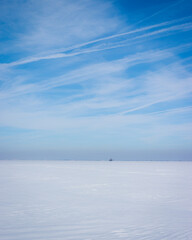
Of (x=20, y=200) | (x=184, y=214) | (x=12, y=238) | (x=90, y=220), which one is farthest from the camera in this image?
(x=20, y=200)

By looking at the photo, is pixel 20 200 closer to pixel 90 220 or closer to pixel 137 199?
pixel 90 220

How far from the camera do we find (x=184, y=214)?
26.3 feet

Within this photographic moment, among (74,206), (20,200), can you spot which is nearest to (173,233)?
(74,206)

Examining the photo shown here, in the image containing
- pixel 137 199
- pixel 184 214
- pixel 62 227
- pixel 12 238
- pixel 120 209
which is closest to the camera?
pixel 12 238

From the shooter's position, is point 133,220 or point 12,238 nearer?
point 12,238

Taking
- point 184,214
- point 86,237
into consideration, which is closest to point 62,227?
point 86,237

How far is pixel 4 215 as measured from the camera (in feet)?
24.2

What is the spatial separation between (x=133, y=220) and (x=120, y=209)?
1.60m

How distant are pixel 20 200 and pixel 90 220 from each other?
4.32m

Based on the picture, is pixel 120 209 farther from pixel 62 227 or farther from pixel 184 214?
pixel 62 227

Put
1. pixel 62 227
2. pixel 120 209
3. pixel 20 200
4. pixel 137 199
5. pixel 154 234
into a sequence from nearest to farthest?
pixel 154 234, pixel 62 227, pixel 120 209, pixel 20 200, pixel 137 199

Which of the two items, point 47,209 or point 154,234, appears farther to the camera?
point 47,209

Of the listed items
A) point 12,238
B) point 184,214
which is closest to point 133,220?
point 184,214

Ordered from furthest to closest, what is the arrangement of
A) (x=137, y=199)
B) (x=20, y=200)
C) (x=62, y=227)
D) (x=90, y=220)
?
1. (x=137, y=199)
2. (x=20, y=200)
3. (x=90, y=220)
4. (x=62, y=227)
